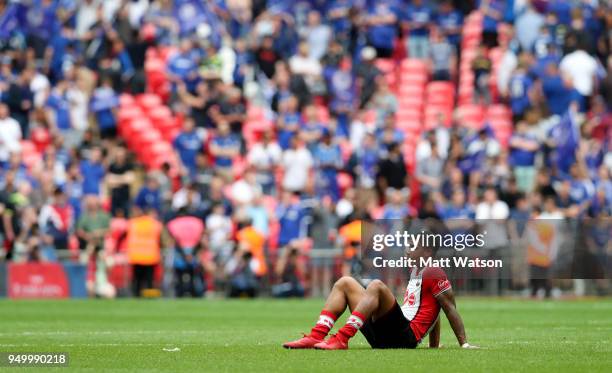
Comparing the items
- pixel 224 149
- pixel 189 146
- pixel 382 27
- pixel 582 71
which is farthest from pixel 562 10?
pixel 189 146

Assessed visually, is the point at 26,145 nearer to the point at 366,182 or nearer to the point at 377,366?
the point at 366,182

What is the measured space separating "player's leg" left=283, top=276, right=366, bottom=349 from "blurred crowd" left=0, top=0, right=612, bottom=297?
1291 centimetres

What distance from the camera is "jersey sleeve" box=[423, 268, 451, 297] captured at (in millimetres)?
13289

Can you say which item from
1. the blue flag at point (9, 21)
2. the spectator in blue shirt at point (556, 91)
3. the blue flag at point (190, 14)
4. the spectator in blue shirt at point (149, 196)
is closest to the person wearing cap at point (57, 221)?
the spectator in blue shirt at point (149, 196)

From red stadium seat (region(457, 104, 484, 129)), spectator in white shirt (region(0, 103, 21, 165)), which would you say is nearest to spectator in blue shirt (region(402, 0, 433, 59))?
red stadium seat (region(457, 104, 484, 129))

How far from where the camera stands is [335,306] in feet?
44.1

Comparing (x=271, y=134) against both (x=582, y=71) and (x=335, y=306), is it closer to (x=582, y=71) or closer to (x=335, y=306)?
(x=582, y=71)

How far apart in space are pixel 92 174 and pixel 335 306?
17492 mm

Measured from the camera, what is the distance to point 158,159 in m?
32.2

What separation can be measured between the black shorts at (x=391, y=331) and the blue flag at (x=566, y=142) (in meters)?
16.2

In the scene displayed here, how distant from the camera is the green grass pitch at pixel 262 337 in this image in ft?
40.7

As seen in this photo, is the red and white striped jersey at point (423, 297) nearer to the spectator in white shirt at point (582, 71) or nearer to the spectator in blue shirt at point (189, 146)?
the spectator in blue shirt at point (189, 146)

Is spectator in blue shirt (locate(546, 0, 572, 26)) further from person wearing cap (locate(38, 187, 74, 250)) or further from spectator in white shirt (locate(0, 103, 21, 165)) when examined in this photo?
spectator in white shirt (locate(0, 103, 21, 165))

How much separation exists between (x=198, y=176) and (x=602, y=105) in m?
8.74
